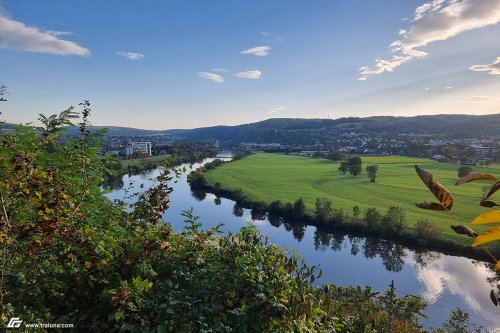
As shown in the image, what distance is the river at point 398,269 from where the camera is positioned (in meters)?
25.1

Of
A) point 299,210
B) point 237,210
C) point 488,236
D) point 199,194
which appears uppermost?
point 488,236

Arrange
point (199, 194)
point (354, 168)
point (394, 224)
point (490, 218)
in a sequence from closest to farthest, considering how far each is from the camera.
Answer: point (490, 218), point (394, 224), point (199, 194), point (354, 168)

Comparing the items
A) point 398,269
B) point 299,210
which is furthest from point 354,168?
point 398,269

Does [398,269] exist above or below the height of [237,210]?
below

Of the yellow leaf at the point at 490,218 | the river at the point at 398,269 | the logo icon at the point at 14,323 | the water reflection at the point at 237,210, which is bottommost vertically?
the river at the point at 398,269

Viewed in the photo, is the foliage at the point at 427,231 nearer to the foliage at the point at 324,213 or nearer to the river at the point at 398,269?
the river at the point at 398,269

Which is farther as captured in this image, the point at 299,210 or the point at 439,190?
the point at 299,210

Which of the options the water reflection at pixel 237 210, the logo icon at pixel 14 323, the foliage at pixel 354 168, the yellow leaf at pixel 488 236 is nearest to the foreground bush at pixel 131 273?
the logo icon at pixel 14 323

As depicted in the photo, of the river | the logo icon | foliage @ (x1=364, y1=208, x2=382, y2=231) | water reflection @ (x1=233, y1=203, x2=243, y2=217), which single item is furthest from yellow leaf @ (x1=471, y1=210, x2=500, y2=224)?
water reflection @ (x1=233, y1=203, x2=243, y2=217)

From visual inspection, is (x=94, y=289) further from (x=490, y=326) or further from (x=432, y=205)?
(x=490, y=326)

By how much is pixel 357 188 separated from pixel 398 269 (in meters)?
36.9

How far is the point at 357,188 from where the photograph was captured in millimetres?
67062

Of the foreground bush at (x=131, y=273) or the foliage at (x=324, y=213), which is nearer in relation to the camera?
the foreground bush at (x=131, y=273)

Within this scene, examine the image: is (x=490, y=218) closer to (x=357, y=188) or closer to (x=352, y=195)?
(x=352, y=195)
